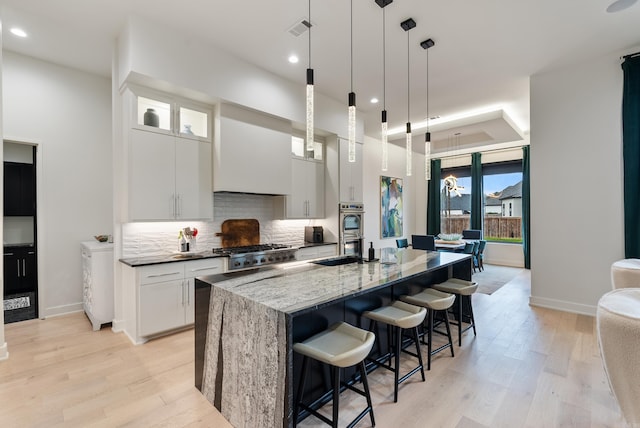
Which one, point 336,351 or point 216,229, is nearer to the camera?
point 336,351

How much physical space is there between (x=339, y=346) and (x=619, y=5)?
4154 mm

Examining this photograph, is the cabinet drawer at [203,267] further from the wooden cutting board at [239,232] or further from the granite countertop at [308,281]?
the granite countertop at [308,281]

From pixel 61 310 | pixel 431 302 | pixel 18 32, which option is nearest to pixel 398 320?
pixel 431 302

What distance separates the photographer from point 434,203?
9.09 m

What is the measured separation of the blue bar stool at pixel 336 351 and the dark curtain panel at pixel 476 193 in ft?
24.6

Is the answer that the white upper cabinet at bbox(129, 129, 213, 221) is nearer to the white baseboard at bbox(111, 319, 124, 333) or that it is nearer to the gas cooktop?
the gas cooktop

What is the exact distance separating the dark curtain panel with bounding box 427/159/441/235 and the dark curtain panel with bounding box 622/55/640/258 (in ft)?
17.4

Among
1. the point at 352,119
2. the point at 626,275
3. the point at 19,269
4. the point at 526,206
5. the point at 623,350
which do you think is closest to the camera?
the point at 623,350

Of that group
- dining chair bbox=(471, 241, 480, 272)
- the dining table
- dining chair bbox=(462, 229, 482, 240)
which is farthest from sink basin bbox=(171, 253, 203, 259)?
dining chair bbox=(462, 229, 482, 240)

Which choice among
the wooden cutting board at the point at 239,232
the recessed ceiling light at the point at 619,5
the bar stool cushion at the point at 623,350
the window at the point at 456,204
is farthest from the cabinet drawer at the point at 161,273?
the window at the point at 456,204

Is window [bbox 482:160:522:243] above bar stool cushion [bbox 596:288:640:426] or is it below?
above

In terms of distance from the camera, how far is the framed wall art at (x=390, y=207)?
8.03m

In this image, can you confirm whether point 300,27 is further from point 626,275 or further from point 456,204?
point 456,204

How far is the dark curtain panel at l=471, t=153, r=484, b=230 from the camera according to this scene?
8211 mm
